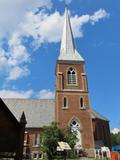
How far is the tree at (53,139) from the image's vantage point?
1205 inches

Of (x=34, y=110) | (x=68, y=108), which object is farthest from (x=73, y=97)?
(x=34, y=110)

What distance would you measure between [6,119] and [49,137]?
19509 mm

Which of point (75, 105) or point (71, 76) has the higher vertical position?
point (71, 76)

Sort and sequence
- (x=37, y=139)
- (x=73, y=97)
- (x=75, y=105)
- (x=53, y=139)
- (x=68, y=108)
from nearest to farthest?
(x=53, y=139)
(x=68, y=108)
(x=75, y=105)
(x=73, y=97)
(x=37, y=139)

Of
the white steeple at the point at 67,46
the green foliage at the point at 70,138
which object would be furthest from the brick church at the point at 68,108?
the green foliage at the point at 70,138

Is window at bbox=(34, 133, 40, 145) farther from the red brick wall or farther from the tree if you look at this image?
the tree

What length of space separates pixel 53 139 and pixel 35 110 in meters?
19.7

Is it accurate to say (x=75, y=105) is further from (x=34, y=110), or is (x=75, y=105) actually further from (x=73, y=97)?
(x=34, y=110)

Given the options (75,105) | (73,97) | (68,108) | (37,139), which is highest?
(73,97)

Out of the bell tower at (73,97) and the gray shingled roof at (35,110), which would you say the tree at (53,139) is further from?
the gray shingled roof at (35,110)

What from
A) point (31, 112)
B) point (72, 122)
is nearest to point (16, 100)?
point (31, 112)

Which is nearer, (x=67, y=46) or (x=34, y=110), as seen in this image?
(x=34, y=110)

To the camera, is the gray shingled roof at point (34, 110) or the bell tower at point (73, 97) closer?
the bell tower at point (73, 97)

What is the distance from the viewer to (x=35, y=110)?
164 ft
